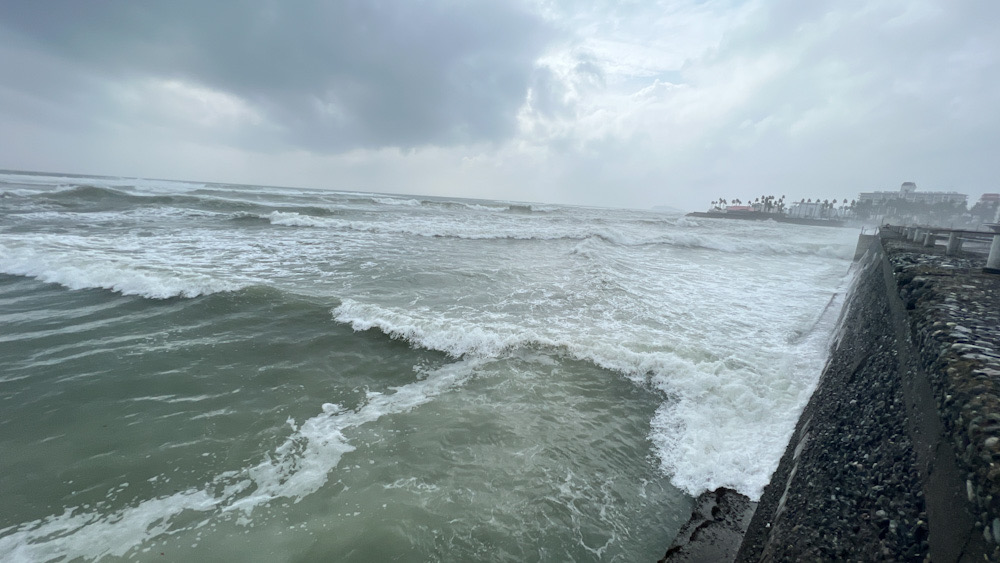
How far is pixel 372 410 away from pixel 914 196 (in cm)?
12788

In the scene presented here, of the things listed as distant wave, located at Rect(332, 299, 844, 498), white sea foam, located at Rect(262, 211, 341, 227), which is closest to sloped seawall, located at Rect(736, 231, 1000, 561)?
distant wave, located at Rect(332, 299, 844, 498)

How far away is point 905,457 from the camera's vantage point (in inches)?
81.9

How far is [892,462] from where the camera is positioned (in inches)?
83.7

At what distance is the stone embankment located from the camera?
160cm

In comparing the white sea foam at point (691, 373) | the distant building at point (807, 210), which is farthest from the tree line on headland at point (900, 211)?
the white sea foam at point (691, 373)

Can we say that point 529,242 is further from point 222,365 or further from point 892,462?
point 892,462

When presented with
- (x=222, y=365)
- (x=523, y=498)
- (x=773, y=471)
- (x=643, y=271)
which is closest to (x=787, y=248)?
(x=643, y=271)

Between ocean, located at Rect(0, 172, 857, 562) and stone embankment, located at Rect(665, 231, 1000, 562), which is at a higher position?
stone embankment, located at Rect(665, 231, 1000, 562)

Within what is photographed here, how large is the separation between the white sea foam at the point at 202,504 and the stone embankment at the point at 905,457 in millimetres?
3378

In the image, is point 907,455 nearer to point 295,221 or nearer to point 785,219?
point 295,221

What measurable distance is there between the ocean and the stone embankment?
2.80 ft

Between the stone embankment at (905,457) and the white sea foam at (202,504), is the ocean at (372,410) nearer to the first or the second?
the white sea foam at (202,504)

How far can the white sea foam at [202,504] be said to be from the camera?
9.30 feet

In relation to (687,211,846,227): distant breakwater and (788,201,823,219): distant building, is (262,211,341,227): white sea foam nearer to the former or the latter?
(687,211,846,227): distant breakwater
